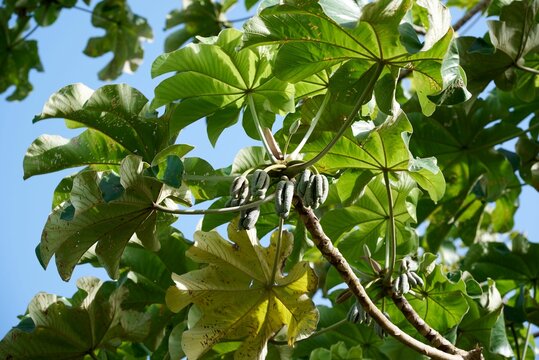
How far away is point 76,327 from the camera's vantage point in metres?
2.36

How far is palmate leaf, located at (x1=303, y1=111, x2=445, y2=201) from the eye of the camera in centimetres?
201

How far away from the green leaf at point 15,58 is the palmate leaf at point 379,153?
299cm

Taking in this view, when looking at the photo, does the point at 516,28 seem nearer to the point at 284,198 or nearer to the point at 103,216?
the point at 284,198

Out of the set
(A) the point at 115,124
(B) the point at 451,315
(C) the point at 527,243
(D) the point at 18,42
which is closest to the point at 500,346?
(B) the point at 451,315

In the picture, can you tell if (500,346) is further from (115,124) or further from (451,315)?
(115,124)

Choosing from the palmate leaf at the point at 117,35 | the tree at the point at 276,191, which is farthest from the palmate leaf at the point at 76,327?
the palmate leaf at the point at 117,35

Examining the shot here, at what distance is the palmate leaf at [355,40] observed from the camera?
164cm

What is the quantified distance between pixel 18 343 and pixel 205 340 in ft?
1.91

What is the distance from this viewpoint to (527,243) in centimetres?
287

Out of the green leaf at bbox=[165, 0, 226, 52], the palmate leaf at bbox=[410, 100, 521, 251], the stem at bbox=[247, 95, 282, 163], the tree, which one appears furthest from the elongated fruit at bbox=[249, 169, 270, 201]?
the green leaf at bbox=[165, 0, 226, 52]

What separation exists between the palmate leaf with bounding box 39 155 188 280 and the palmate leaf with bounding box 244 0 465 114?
368mm

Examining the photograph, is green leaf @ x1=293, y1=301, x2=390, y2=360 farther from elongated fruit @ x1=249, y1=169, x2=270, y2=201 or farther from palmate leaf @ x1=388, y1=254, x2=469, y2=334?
elongated fruit @ x1=249, y1=169, x2=270, y2=201

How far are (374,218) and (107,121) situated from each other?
802 mm

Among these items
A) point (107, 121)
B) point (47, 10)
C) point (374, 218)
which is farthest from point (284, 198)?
point (47, 10)
